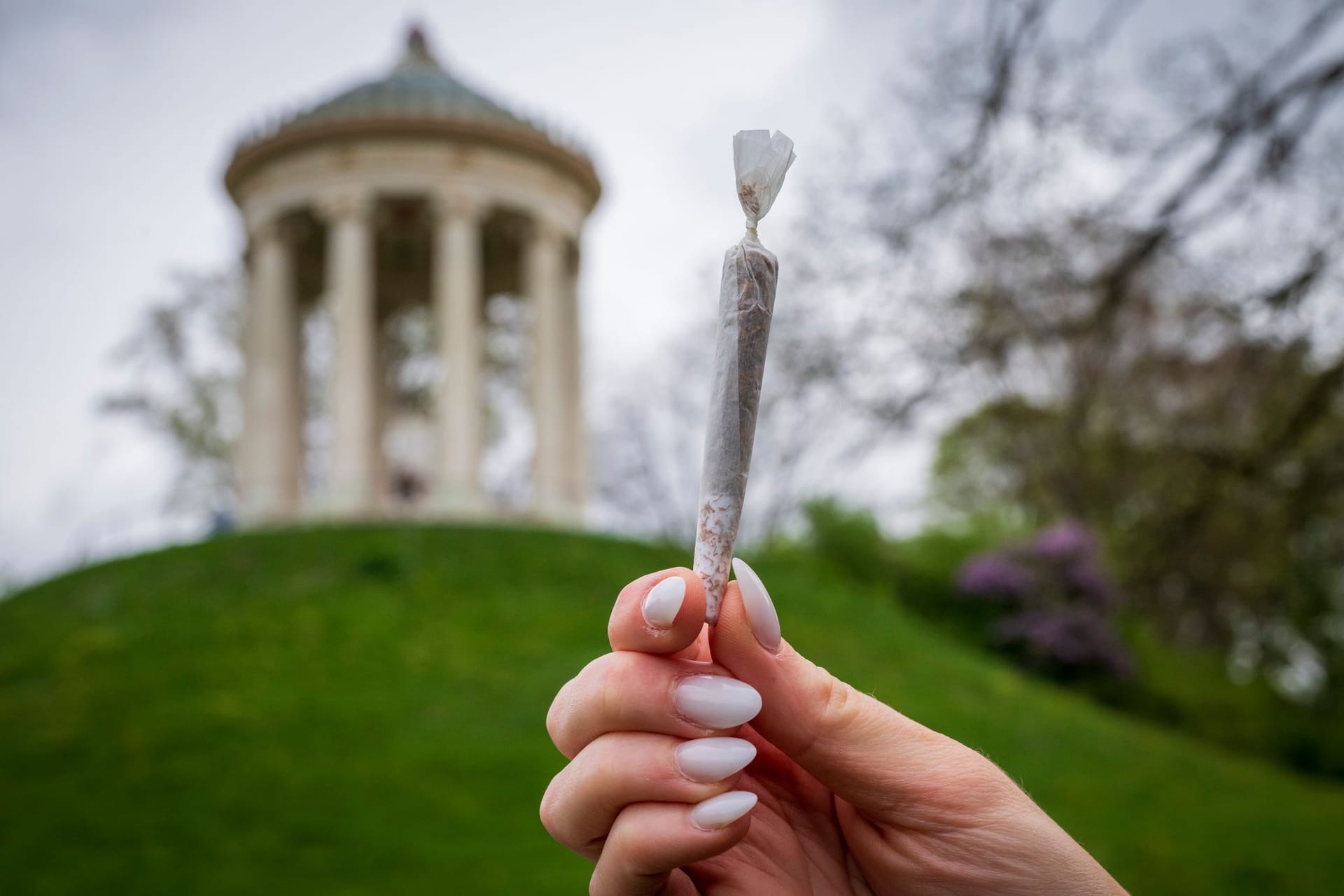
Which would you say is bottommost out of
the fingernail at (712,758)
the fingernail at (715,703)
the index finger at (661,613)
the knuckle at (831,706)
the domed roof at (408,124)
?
the fingernail at (712,758)

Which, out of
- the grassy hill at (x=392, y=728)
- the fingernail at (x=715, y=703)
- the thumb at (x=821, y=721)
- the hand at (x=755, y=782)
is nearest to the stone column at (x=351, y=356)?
the grassy hill at (x=392, y=728)

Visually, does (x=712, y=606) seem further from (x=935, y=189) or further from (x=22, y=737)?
(x=22, y=737)

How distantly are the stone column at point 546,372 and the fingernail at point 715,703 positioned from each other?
21.2 metres

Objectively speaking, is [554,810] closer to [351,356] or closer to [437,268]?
[351,356]

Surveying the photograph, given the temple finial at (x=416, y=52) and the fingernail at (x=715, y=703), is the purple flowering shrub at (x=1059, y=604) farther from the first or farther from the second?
the fingernail at (x=715, y=703)

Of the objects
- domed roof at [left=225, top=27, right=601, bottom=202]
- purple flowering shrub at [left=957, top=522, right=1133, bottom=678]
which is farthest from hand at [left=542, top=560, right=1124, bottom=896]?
domed roof at [left=225, top=27, right=601, bottom=202]

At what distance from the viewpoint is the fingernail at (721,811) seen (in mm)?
1640

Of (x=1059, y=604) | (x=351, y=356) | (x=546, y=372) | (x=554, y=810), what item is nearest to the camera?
(x=554, y=810)

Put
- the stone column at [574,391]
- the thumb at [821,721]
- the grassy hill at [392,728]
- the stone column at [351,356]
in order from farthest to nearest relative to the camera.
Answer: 1. the stone column at [574,391]
2. the stone column at [351,356]
3. the grassy hill at [392,728]
4. the thumb at [821,721]

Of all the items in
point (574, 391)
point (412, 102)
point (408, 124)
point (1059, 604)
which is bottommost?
point (1059, 604)

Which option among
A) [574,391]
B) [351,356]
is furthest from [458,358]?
[574,391]

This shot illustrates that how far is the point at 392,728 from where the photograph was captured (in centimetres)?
1180

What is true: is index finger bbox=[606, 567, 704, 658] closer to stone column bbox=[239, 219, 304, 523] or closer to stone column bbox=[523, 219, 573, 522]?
stone column bbox=[523, 219, 573, 522]

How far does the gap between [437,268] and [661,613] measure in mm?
22871
